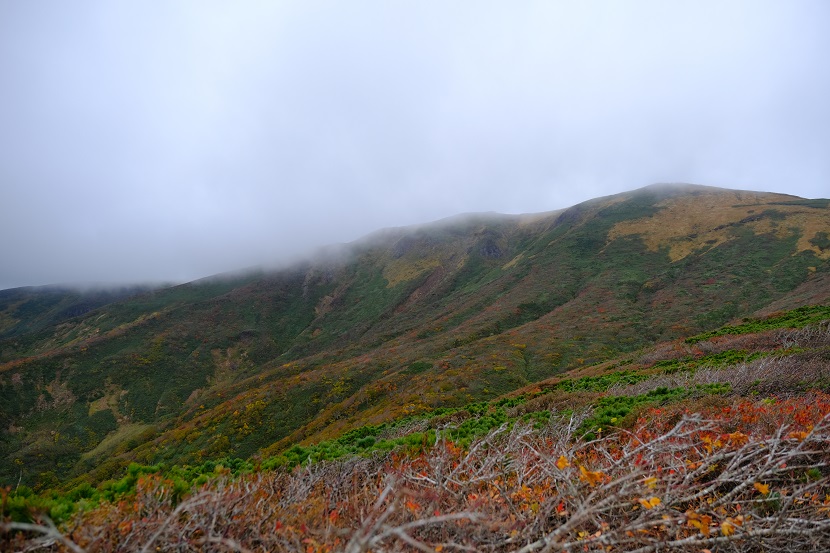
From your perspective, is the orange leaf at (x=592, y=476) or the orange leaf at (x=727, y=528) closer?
the orange leaf at (x=727, y=528)

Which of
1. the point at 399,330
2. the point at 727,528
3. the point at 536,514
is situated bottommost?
the point at 399,330

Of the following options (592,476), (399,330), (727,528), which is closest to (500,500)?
(592,476)

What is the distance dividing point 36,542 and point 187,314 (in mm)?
127600

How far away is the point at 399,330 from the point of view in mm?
76562

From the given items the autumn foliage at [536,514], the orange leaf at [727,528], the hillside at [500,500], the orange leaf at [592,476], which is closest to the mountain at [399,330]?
the hillside at [500,500]

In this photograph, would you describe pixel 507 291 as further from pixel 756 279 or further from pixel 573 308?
pixel 756 279

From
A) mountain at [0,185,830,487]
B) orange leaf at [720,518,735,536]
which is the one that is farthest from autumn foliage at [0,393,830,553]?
mountain at [0,185,830,487]

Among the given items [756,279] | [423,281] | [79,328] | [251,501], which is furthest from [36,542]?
[79,328]

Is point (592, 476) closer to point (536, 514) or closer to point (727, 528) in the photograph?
Result: point (536, 514)

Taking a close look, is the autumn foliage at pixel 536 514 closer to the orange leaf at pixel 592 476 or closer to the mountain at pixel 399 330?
the orange leaf at pixel 592 476

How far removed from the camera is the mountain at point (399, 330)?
1619 inches

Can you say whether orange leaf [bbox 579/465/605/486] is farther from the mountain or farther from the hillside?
the mountain

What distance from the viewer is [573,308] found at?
192ft

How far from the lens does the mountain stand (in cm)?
4112
